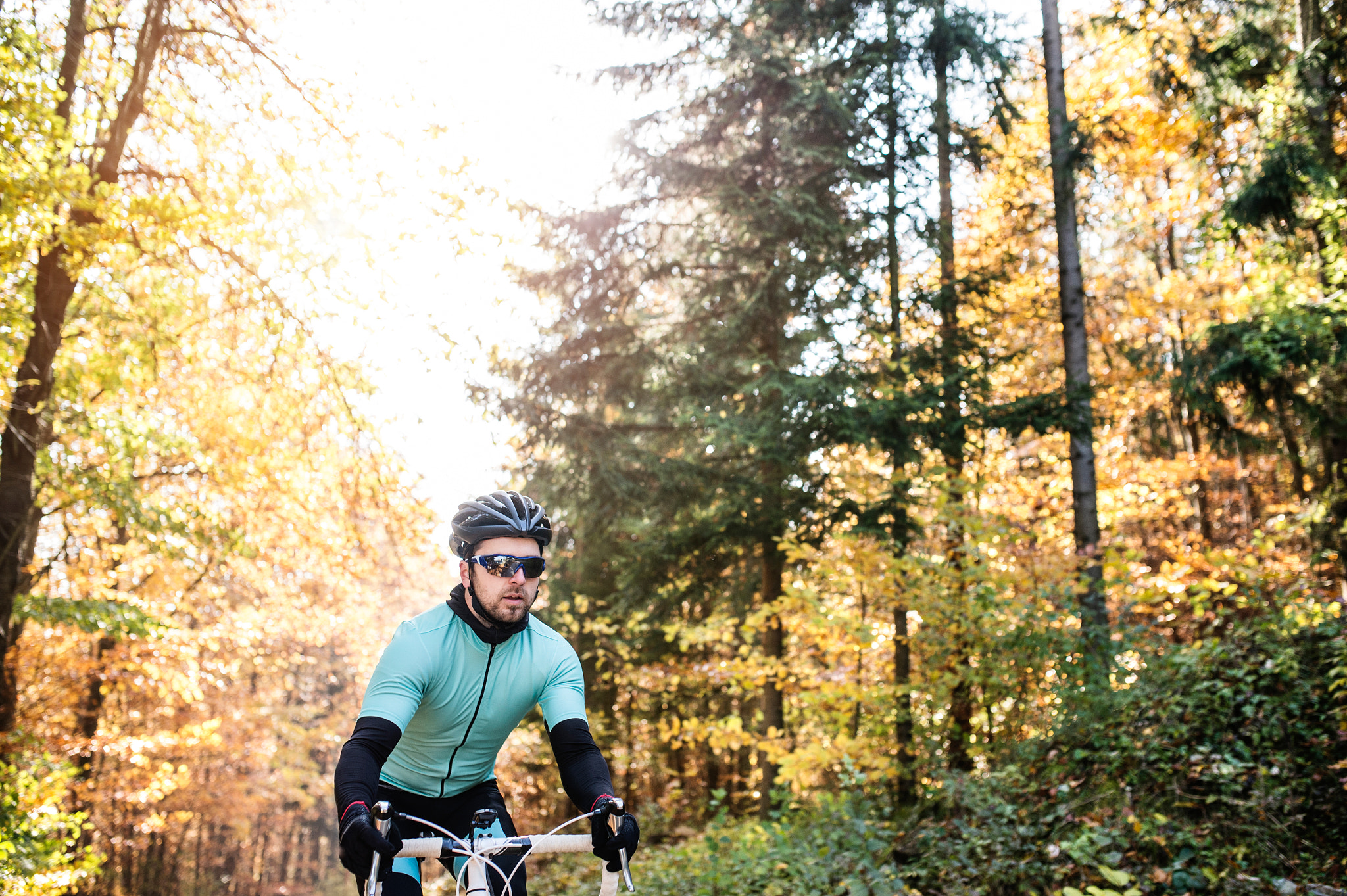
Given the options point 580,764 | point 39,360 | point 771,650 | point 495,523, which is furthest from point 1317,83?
point 39,360

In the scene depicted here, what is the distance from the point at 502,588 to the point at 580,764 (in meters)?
0.70

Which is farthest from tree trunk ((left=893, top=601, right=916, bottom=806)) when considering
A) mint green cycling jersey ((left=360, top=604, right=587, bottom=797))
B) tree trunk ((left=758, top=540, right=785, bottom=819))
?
mint green cycling jersey ((left=360, top=604, right=587, bottom=797))

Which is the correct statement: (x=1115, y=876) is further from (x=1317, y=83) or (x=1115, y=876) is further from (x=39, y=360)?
(x=1317, y=83)

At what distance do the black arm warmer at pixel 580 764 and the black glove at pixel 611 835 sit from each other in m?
0.13

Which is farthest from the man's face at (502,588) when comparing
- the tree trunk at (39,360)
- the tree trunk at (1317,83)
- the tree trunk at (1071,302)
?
the tree trunk at (1317,83)

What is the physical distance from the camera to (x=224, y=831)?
98.5 feet

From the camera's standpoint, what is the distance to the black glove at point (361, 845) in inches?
93.1

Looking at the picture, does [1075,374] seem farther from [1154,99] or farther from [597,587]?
[597,587]

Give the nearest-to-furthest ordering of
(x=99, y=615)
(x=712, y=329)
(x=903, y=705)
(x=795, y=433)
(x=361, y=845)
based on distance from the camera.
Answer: (x=361, y=845)
(x=99, y=615)
(x=903, y=705)
(x=795, y=433)
(x=712, y=329)

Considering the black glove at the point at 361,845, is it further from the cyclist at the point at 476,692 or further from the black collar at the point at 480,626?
the black collar at the point at 480,626

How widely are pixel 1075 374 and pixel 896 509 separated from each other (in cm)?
371

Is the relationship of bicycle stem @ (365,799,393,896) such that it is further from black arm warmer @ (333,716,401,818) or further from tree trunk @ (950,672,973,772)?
tree trunk @ (950,672,973,772)

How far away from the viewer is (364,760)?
267 cm

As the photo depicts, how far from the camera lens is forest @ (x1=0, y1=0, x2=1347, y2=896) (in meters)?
6.85
